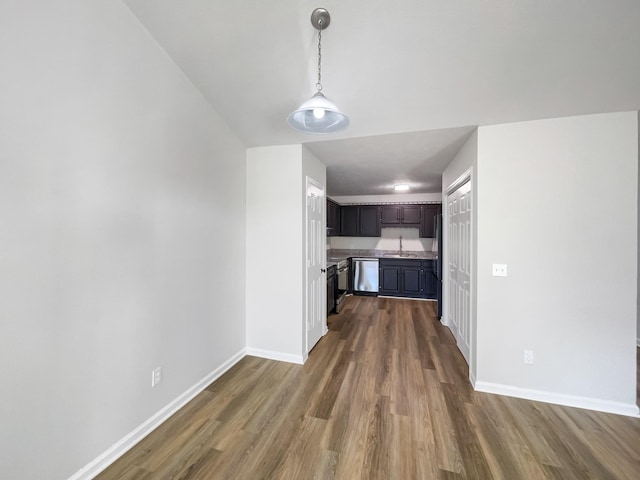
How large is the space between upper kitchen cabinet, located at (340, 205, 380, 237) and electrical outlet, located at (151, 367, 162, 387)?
4956 mm

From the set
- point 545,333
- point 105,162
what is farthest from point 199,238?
point 545,333

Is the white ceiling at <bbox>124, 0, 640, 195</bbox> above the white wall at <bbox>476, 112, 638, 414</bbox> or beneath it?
above

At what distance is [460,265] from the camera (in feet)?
10.5

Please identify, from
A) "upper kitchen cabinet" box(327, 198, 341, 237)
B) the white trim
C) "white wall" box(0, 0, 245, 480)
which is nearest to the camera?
"white wall" box(0, 0, 245, 480)

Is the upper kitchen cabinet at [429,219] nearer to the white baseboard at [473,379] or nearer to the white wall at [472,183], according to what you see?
the white wall at [472,183]

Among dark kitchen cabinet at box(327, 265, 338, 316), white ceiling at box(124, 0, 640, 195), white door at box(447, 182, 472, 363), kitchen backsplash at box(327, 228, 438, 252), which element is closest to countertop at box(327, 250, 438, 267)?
kitchen backsplash at box(327, 228, 438, 252)

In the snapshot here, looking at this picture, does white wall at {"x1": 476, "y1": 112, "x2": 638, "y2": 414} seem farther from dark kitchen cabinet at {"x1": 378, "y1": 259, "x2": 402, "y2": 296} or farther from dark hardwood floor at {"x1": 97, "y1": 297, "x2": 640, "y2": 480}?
dark kitchen cabinet at {"x1": 378, "y1": 259, "x2": 402, "y2": 296}

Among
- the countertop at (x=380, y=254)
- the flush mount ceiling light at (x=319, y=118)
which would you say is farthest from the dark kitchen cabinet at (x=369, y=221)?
the flush mount ceiling light at (x=319, y=118)

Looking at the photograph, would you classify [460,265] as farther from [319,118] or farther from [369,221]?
[369,221]

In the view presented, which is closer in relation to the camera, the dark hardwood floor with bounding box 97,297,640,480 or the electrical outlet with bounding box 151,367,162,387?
the dark hardwood floor with bounding box 97,297,640,480

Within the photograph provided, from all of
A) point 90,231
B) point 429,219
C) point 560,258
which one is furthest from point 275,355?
point 429,219

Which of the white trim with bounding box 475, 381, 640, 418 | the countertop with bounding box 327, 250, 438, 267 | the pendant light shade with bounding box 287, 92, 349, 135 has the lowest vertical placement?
the white trim with bounding box 475, 381, 640, 418

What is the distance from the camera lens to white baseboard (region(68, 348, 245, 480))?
59.9 inches

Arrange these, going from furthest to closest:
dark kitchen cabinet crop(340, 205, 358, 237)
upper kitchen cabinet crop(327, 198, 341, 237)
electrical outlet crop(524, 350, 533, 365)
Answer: dark kitchen cabinet crop(340, 205, 358, 237)
upper kitchen cabinet crop(327, 198, 341, 237)
electrical outlet crop(524, 350, 533, 365)
